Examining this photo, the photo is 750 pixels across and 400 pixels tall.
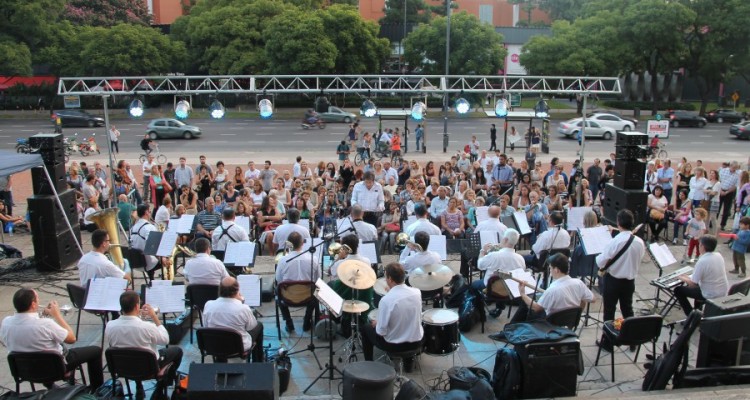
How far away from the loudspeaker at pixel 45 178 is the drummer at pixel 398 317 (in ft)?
26.5

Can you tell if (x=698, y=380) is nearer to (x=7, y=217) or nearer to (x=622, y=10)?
(x=7, y=217)

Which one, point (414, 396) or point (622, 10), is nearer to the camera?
point (414, 396)

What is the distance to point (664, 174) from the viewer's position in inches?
656

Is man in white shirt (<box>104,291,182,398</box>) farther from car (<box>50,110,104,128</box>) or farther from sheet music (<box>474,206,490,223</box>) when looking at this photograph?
car (<box>50,110,104,128</box>)

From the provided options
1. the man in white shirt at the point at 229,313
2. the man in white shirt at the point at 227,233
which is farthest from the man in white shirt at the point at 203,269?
the man in white shirt at the point at 227,233

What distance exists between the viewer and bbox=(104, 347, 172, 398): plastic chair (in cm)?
658

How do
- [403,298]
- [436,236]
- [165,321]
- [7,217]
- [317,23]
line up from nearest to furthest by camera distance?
[403,298], [165,321], [436,236], [7,217], [317,23]

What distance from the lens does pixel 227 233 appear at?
10.7 metres

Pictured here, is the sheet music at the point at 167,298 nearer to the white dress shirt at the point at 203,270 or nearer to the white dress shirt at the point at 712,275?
the white dress shirt at the point at 203,270

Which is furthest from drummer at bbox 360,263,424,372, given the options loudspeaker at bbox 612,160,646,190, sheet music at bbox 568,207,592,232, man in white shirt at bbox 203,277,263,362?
loudspeaker at bbox 612,160,646,190

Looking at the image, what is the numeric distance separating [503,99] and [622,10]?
30644mm

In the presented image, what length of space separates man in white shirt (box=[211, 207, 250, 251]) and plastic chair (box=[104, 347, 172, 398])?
13.6 feet

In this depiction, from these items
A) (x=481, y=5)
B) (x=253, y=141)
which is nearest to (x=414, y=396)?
(x=253, y=141)

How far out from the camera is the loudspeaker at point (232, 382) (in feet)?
19.3
